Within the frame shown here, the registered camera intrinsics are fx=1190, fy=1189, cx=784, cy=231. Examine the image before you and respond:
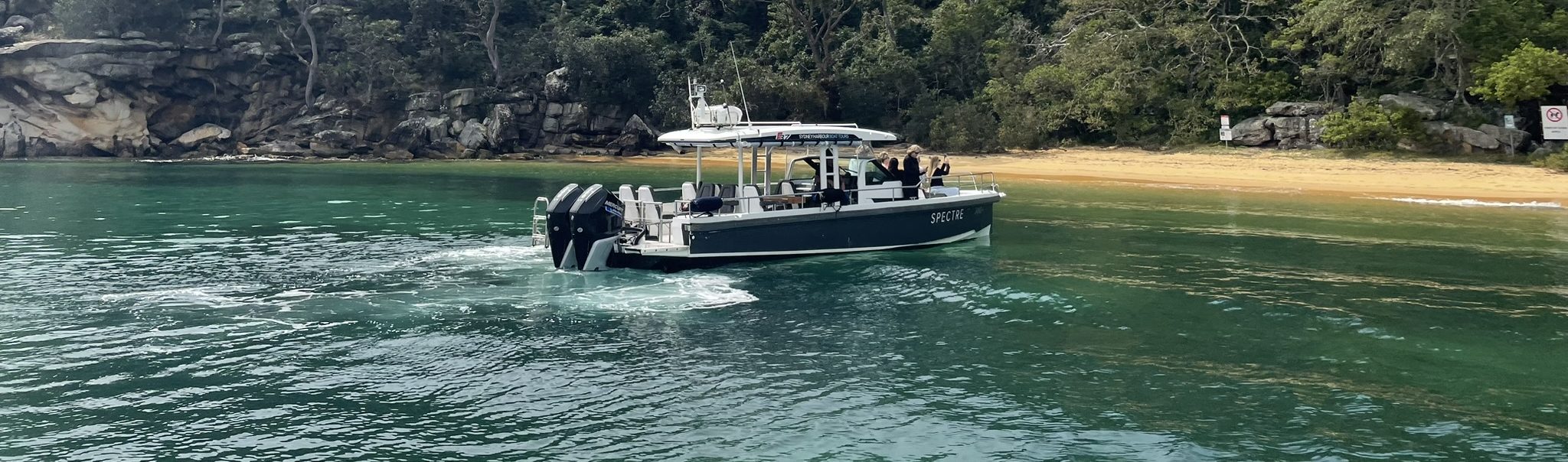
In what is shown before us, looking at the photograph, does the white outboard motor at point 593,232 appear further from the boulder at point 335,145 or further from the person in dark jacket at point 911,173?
the boulder at point 335,145

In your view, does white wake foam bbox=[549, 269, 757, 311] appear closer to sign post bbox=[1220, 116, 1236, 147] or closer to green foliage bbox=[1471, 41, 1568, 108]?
green foliage bbox=[1471, 41, 1568, 108]

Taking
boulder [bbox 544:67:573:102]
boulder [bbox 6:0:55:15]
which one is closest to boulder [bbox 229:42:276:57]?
boulder [bbox 6:0:55:15]

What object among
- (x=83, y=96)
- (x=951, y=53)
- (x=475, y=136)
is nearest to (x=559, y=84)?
(x=475, y=136)

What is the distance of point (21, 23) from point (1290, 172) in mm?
57369

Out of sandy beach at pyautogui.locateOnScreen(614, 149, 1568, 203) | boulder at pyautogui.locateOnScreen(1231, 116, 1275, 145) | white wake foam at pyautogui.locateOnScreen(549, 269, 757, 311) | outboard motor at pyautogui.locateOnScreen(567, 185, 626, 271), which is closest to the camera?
white wake foam at pyautogui.locateOnScreen(549, 269, 757, 311)

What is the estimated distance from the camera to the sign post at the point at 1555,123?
34500 millimetres

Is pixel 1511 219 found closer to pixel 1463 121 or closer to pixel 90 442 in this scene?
pixel 1463 121

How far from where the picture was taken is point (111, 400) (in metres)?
10.3

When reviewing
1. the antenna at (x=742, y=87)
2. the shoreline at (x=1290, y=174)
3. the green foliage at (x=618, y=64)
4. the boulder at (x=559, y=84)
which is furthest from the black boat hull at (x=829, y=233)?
the boulder at (x=559, y=84)

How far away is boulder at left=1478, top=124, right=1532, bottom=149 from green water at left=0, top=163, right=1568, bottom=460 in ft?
48.4

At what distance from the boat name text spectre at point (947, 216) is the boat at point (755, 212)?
0.02m

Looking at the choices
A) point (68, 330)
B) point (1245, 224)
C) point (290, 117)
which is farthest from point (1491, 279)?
point (290, 117)

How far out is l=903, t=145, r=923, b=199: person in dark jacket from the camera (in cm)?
2045

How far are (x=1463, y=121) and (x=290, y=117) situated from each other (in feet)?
165
